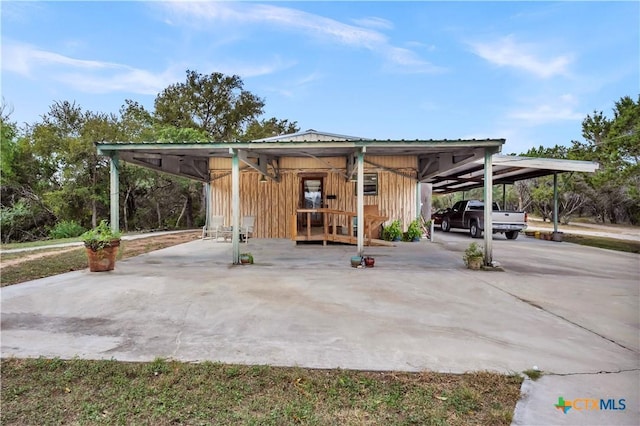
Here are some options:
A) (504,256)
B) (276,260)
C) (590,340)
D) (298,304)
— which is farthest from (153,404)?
(504,256)

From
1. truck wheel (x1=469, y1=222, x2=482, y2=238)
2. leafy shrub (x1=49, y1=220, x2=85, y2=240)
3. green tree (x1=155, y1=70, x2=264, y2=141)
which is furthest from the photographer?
green tree (x1=155, y1=70, x2=264, y2=141)

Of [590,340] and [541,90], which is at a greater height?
[541,90]

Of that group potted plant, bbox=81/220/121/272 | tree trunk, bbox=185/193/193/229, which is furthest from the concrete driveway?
tree trunk, bbox=185/193/193/229

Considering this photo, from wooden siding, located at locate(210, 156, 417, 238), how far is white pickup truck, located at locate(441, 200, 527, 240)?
3139 millimetres

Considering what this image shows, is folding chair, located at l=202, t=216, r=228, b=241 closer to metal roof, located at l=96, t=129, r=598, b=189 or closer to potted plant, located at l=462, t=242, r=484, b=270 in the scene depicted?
metal roof, located at l=96, t=129, r=598, b=189

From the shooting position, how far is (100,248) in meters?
5.91

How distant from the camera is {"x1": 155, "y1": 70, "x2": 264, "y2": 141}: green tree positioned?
75.7 feet

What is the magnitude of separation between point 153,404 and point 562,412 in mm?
2527

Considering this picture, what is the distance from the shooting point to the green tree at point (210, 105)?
2306 centimetres

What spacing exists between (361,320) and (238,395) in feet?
5.64

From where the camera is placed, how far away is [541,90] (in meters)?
14.5

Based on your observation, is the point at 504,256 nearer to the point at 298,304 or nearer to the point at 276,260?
the point at 276,260

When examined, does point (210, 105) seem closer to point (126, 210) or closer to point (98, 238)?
point (126, 210)

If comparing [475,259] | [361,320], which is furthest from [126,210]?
[361,320]
